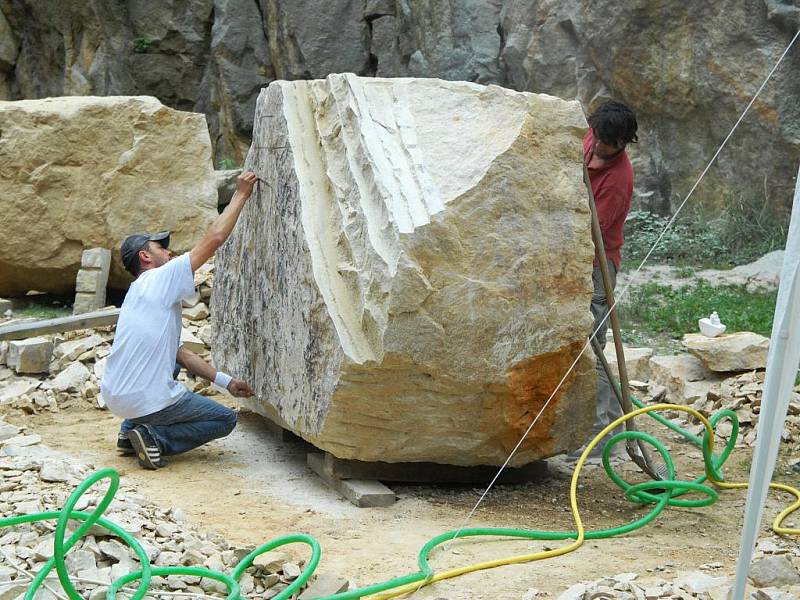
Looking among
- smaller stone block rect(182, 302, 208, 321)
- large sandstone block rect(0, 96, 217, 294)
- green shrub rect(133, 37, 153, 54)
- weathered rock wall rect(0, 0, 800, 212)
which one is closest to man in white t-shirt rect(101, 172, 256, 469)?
smaller stone block rect(182, 302, 208, 321)

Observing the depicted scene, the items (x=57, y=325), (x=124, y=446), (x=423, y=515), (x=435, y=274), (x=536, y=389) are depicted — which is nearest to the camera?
(x=435, y=274)

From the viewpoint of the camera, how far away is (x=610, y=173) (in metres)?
4.89

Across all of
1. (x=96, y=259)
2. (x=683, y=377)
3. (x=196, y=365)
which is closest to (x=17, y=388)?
(x=96, y=259)

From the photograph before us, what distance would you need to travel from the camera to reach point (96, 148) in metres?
7.86

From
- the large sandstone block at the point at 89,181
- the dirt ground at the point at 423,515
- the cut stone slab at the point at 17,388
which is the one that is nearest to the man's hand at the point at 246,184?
the dirt ground at the point at 423,515

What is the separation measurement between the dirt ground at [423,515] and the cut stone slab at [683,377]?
750 millimetres

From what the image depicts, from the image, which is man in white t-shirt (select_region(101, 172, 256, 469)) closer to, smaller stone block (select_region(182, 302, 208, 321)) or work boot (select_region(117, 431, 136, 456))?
work boot (select_region(117, 431, 136, 456))

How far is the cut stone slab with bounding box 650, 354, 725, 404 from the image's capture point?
612cm

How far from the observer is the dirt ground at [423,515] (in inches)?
136

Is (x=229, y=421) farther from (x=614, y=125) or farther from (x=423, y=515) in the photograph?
(x=614, y=125)

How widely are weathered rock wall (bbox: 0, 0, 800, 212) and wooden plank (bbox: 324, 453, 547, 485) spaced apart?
577 cm

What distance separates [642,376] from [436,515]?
2771 millimetres

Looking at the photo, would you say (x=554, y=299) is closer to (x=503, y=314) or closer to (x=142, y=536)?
(x=503, y=314)

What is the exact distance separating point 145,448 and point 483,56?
8.33 metres
